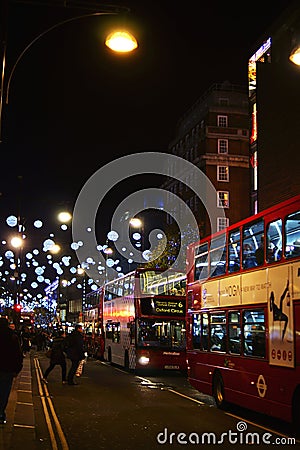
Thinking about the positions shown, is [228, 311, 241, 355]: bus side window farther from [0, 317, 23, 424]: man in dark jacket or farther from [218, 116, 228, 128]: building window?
[218, 116, 228, 128]: building window

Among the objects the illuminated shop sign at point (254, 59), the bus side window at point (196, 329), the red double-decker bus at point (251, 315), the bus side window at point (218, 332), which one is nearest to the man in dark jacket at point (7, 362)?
the red double-decker bus at point (251, 315)

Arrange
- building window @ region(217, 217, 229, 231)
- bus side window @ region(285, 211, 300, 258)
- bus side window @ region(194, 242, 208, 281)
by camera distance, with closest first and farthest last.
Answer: bus side window @ region(285, 211, 300, 258) → bus side window @ region(194, 242, 208, 281) → building window @ region(217, 217, 229, 231)

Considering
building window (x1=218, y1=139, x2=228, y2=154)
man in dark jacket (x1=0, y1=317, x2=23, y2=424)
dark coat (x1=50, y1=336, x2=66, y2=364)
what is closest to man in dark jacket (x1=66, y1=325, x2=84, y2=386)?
dark coat (x1=50, y1=336, x2=66, y2=364)

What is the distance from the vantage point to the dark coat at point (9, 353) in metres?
11.1

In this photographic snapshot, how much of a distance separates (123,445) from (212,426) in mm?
2888

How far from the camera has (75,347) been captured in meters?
20.2

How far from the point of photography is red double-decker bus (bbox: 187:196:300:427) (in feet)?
38.6

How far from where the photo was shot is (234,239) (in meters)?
15.2

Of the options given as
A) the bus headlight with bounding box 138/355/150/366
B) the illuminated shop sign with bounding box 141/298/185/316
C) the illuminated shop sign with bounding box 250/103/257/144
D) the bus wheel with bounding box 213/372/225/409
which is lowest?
the bus headlight with bounding box 138/355/150/366

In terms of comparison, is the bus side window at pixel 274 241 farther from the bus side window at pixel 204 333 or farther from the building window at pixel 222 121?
the building window at pixel 222 121

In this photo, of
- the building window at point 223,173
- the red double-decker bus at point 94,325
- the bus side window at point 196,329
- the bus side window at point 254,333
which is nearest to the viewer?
the bus side window at point 254,333

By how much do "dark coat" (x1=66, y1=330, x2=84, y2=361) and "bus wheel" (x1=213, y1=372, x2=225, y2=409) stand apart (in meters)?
5.50

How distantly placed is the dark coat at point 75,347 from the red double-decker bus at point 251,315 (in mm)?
3758

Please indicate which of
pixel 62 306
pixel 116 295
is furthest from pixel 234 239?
pixel 62 306
